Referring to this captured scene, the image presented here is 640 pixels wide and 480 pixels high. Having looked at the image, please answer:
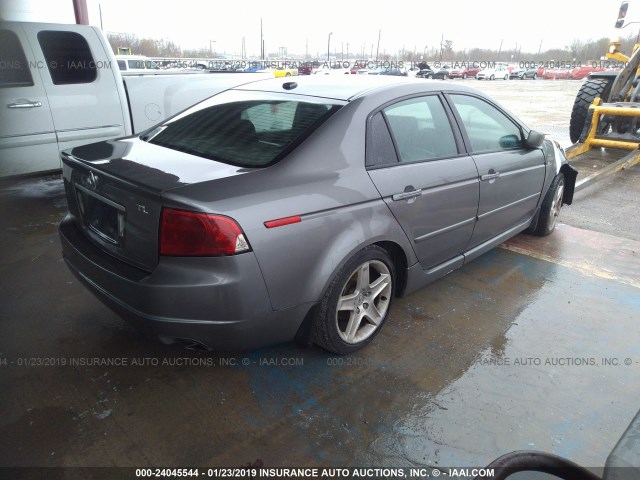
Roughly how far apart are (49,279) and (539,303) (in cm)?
371

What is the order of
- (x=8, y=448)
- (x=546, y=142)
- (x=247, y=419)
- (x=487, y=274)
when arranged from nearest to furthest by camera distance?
(x=8, y=448)
(x=247, y=419)
(x=487, y=274)
(x=546, y=142)

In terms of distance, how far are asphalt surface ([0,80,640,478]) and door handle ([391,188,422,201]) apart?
2.97ft

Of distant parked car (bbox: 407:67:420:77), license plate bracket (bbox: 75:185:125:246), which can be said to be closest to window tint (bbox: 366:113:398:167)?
license plate bracket (bbox: 75:185:125:246)

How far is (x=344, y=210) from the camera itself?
239 cm

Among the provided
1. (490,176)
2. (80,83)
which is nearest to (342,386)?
(490,176)

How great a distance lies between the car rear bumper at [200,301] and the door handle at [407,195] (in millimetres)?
858

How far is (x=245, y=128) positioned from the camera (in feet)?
8.96

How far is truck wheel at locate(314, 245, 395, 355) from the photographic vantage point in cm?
249

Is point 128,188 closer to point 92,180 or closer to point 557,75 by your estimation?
point 92,180

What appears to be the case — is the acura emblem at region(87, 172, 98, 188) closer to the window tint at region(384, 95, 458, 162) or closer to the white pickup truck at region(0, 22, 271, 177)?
the window tint at region(384, 95, 458, 162)

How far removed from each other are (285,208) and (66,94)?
4.00 meters

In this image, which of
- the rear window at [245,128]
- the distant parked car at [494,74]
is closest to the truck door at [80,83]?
the rear window at [245,128]

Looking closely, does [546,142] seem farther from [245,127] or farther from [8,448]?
[8,448]

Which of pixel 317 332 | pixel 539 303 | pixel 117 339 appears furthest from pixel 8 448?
pixel 539 303
